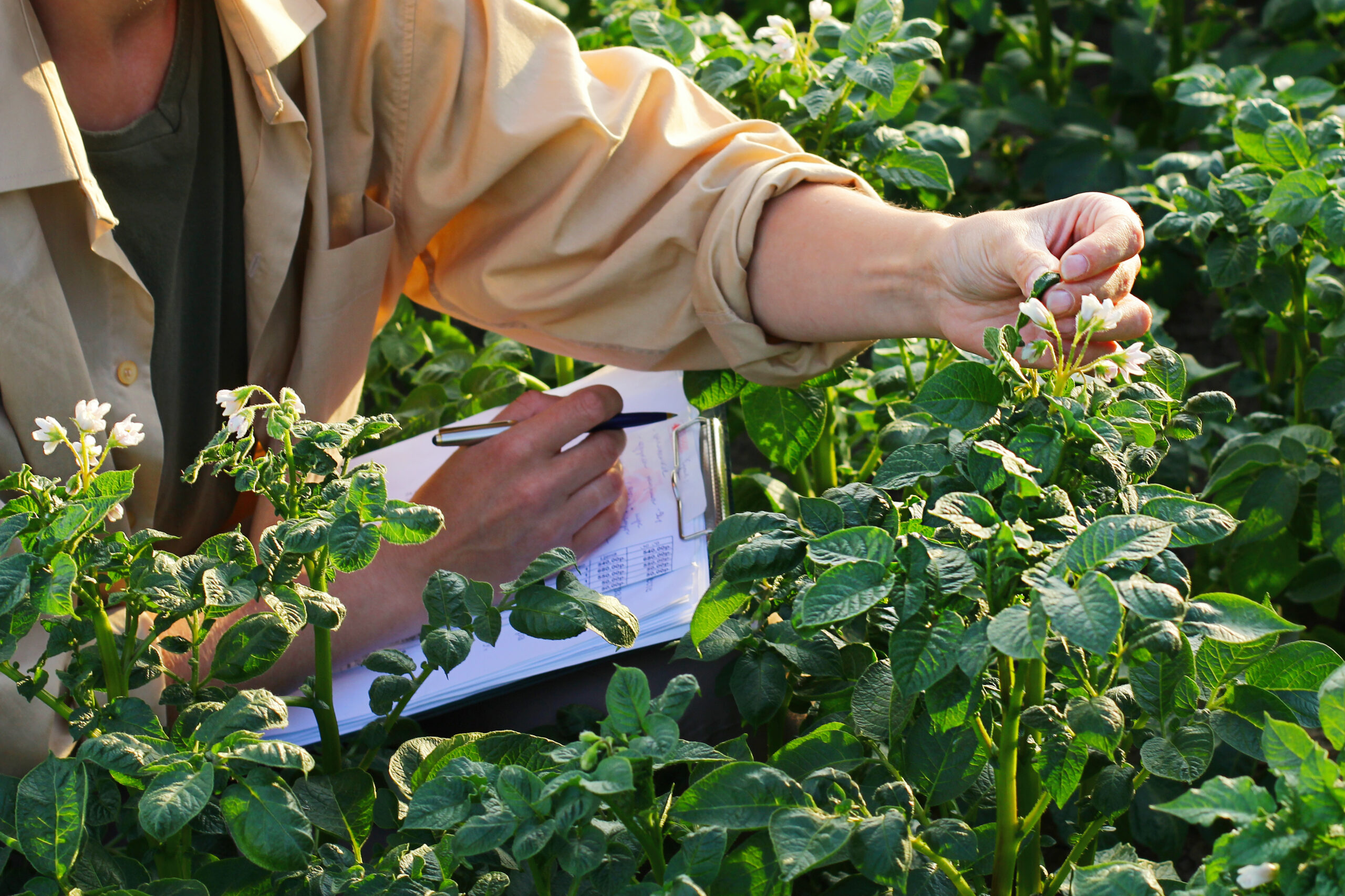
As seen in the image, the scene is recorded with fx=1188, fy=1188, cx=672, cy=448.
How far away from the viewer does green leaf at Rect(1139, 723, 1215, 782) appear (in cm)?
75

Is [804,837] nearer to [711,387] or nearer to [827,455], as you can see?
[711,387]

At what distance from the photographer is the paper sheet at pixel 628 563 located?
1.18 meters

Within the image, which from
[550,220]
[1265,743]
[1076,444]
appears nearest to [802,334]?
[550,220]

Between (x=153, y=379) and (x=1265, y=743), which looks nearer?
(x=1265, y=743)

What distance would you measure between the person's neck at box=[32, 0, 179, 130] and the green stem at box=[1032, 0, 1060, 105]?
79.1 inches

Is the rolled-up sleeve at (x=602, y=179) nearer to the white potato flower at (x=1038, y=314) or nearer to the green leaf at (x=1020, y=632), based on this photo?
the white potato flower at (x=1038, y=314)

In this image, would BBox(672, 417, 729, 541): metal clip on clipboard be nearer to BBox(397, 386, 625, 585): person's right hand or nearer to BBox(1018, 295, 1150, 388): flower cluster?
BBox(397, 386, 625, 585): person's right hand

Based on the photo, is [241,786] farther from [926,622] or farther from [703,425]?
[703,425]

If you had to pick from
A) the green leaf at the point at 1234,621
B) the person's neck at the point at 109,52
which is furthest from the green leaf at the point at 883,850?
the person's neck at the point at 109,52

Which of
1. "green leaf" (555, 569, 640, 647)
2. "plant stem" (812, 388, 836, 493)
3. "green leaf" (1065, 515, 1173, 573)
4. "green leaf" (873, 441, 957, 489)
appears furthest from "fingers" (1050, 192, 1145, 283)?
"plant stem" (812, 388, 836, 493)

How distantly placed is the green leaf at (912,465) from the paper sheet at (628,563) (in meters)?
0.41

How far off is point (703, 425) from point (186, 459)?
0.65m

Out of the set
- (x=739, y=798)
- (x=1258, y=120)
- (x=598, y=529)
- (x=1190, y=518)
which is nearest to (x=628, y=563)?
(x=598, y=529)

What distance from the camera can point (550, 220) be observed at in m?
1.41
